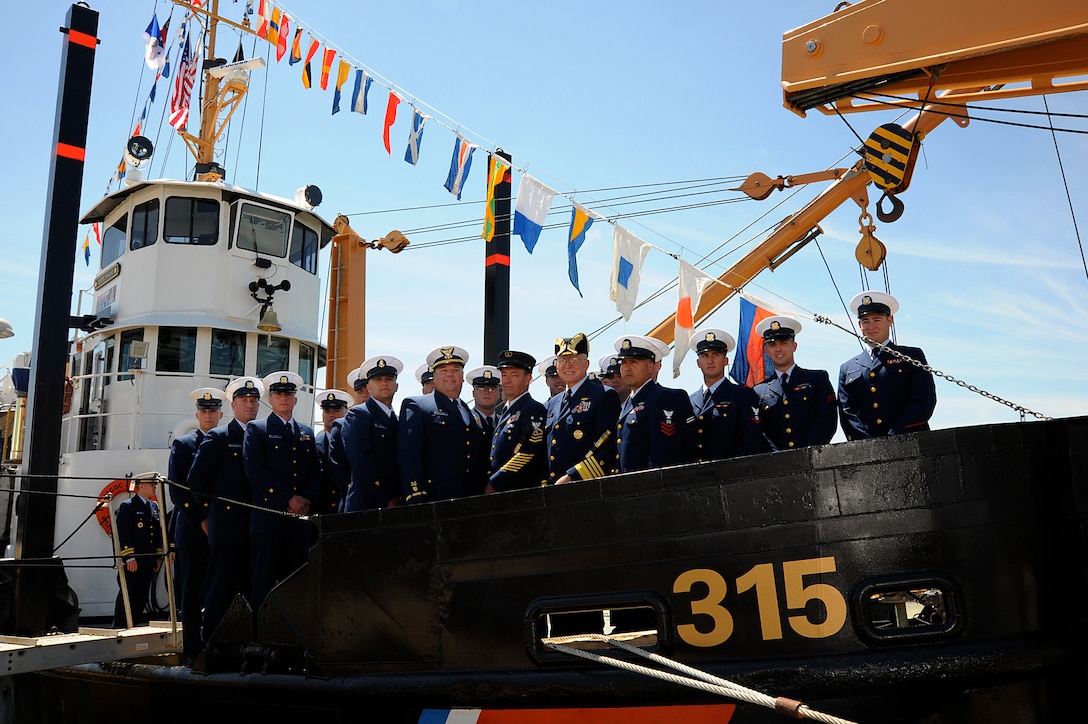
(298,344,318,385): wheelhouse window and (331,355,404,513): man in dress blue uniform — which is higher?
(298,344,318,385): wheelhouse window

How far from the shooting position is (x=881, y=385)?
441 centimetres

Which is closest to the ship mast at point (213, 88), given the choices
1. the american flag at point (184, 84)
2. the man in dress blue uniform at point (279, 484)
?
the american flag at point (184, 84)

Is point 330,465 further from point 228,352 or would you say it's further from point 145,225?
point 145,225

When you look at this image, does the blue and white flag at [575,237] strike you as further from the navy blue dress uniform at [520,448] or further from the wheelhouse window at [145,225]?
the wheelhouse window at [145,225]

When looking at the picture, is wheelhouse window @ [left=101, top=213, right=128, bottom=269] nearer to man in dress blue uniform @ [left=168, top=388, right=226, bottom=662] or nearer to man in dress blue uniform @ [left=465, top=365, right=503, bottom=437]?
man in dress blue uniform @ [left=168, top=388, right=226, bottom=662]

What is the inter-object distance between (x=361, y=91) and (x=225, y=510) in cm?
479

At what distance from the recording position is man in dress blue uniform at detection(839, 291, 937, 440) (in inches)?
169

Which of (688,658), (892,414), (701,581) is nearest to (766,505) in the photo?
(701,581)

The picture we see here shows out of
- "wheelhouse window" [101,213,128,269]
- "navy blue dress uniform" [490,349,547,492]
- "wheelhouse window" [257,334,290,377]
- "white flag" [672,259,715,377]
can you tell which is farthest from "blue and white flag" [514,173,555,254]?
"wheelhouse window" [101,213,128,269]

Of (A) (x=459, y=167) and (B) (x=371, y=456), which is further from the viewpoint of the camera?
(A) (x=459, y=167)

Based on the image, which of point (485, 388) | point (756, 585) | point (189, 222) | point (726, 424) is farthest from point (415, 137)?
point (756, 585)

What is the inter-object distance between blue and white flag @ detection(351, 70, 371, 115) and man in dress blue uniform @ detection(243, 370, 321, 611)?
3808 millimetres

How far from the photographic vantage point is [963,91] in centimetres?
473

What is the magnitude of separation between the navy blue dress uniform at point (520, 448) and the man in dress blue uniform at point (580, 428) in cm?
16
